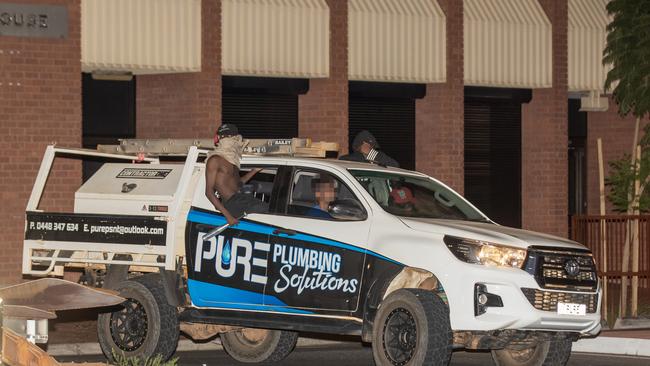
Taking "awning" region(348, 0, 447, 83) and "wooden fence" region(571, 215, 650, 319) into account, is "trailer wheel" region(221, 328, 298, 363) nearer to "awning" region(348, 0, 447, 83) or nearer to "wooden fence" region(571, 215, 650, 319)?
"wooden fence" region(571, 215, 650, 319)

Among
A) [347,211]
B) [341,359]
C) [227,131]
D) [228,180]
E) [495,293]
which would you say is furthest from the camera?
[341,359]

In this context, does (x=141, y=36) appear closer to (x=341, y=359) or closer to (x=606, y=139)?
(x=341, y=359)

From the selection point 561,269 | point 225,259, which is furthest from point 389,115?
point 561,269

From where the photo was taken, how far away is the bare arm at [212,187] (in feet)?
47.0

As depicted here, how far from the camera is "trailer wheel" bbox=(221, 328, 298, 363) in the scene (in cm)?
1549

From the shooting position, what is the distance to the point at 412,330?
13.3 m

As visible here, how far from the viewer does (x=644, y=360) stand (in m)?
16.0

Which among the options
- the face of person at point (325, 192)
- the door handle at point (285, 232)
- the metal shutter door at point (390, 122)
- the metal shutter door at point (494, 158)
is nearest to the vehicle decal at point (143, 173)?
the door handle at point (285, 232)

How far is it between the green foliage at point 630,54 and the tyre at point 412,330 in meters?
12.6

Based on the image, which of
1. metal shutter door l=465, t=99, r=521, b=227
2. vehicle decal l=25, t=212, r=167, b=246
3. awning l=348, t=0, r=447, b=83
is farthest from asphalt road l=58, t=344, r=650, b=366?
metal shutter door l=465, t=99, r=521, b=227

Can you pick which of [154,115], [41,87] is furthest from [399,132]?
[41,87]

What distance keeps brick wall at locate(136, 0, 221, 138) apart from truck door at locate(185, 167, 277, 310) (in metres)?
8.10

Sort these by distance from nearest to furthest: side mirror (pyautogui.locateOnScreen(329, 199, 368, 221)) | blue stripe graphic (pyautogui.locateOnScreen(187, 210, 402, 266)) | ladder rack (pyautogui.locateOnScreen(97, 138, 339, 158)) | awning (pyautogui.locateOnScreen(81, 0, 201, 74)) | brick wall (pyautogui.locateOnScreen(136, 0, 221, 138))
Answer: blue stripe graphic (pyautogui.locateOnScreen(187, 210, 402, 266)), side mirror (pyautogui.locateOnScreen(329, 199, 368, 221)), ladder rack (pyautogui.locateOnScreen(97, 138, 339, 158)), awning (pyautogui.locateOnScreen(81, 0, 201, 74)), brick wall (pyautogui.locateOnScreen(136, 0, 221, 138))

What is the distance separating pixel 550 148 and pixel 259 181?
1314cm
